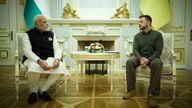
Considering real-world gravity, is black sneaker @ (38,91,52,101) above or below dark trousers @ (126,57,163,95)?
below

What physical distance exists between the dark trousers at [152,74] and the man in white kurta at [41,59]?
827 millimetres

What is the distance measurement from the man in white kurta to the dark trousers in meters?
0.83

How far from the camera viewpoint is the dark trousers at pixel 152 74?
278 cm

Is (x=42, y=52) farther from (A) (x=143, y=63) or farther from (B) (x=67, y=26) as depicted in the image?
(B) (x=67, y=26)

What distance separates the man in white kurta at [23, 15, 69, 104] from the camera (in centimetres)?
280

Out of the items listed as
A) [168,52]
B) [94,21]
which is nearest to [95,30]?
[94,21]

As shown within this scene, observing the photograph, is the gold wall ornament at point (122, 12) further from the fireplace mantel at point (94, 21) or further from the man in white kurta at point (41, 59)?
the man in white kurta at point (41, 59)

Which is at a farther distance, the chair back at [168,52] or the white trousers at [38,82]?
the chair back at [168,52]

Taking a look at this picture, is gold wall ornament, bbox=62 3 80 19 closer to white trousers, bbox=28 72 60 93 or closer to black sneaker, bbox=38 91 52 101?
white trousers, bbox=28 72 60 93

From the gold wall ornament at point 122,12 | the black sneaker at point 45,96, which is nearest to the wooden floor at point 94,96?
the black sneaker at point 45,96

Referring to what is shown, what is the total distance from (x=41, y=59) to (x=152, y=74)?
1.43 m

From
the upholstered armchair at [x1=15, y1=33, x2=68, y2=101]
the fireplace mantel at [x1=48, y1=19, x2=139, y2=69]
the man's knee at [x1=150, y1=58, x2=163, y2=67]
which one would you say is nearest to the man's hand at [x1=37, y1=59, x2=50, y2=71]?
the upholstered armchair at [x1=15, y1=33, x2=68, y2=101]

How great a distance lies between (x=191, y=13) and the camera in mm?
5867

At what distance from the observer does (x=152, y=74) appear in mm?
2824
